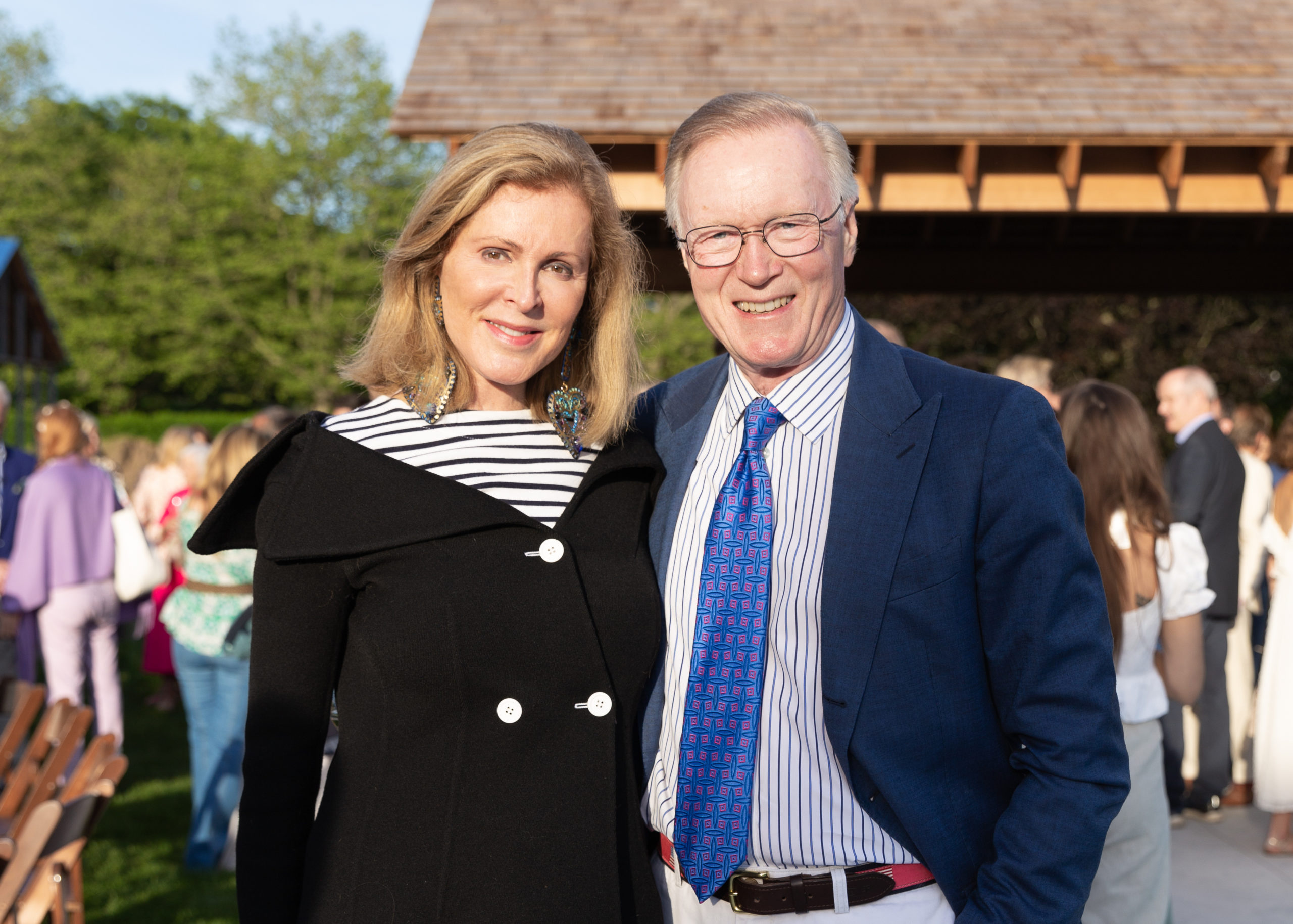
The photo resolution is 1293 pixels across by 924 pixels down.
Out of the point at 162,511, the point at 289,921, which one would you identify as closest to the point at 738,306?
the point at 289,921

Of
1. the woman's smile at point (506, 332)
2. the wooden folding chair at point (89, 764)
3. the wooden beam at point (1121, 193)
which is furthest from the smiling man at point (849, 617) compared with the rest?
the wooden beam at point (1121, 193)

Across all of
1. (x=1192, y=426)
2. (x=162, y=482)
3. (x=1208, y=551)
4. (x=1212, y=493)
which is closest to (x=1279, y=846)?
(x=1208, y=551)

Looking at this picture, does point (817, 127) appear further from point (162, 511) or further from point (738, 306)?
point (162, 511)

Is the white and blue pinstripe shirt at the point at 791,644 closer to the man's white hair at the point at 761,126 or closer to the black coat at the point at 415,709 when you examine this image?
the black coat at the point at 415,709

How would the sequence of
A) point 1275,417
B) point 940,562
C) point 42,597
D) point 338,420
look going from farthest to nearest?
point 1275,417
point 42,597
point 338,420
point 940,562

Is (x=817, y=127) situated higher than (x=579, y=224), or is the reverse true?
(x=817, y=127)

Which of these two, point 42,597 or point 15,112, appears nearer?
point 42,597

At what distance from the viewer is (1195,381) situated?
21.8 feet

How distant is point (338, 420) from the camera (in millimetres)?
2111

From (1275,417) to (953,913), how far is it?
23.3m

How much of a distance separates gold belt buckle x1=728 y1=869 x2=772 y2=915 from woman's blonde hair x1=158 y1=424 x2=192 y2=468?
26.8ft

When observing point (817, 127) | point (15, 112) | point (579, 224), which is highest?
point (15, 112)

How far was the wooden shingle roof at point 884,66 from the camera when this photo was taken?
676cm

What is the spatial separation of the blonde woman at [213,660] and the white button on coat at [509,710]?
12.6ft
